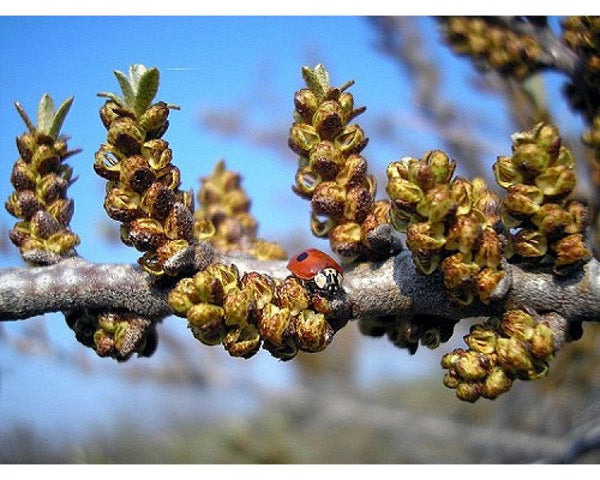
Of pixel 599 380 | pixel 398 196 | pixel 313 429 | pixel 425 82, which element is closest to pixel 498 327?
pixel 398 196

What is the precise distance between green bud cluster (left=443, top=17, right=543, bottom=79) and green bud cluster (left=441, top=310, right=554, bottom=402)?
3.05 feet

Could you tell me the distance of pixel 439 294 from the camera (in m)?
0.99

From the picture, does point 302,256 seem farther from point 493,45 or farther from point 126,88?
point 493,45

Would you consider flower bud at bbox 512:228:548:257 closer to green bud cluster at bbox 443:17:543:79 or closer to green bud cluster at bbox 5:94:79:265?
green bud cluster at bbox 5:94:79:265

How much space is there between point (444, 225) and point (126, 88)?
1.64 feet

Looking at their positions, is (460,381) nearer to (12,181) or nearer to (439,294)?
(439,294)

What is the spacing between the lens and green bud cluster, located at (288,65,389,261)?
1.03 metres

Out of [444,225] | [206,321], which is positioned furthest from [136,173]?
[444,225]

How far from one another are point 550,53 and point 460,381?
37.2 inches

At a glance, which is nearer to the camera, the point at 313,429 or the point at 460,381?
the point at 460,381

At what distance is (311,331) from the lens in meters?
0.92

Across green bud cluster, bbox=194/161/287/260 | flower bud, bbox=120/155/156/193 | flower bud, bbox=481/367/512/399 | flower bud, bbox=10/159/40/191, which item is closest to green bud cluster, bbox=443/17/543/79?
green bud cluster, bbox=194/161/287/260

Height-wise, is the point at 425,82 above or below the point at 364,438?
above

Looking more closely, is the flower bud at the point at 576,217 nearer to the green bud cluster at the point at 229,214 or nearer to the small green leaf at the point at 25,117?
the green bud cluster at the point at 229,214
